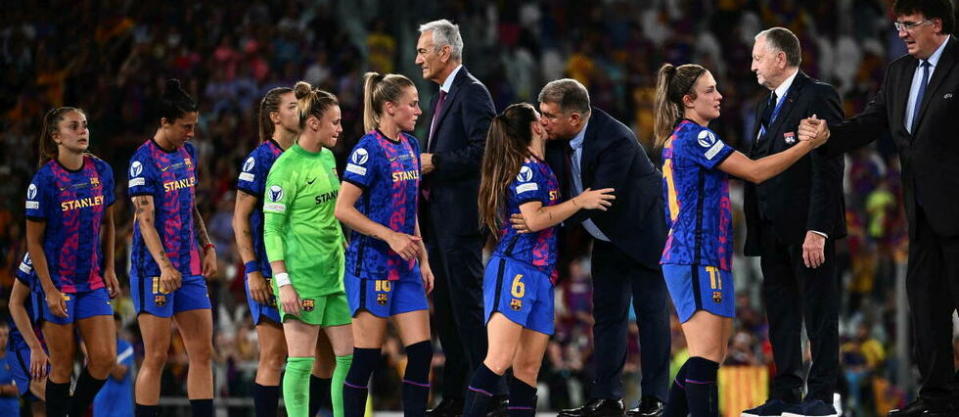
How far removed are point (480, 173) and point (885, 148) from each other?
30.8ft

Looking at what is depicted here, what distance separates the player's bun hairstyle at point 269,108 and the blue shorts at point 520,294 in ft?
5.45

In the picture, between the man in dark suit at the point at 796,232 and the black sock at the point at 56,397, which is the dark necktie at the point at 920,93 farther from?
the black sock at the point at 56,397

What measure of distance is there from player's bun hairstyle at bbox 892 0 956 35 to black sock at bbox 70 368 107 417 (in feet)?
15.7

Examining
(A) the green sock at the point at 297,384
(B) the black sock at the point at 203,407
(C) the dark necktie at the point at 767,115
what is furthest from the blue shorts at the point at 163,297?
(C) the dark necktie at the point at 767,115

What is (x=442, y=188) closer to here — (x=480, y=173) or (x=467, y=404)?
(x=480, y=173)

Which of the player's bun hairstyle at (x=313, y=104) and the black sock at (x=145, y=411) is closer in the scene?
the player's bun hairstyle at (x=313, y=104)

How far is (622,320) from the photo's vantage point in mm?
7062

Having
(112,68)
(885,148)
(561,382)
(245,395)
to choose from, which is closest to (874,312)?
(885,148)

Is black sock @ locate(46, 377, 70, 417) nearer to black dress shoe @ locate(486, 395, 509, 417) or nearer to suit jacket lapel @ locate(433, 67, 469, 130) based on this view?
black dress shoe @ locate(486, 395, 509, 417)

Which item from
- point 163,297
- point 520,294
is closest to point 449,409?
point 520,294

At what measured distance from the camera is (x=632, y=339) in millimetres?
12703

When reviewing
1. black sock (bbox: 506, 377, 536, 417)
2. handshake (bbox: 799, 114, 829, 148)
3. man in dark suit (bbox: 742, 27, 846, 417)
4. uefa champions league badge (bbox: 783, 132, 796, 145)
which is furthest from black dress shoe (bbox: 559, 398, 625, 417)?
handshake (bbox: 799, 114, 829, 148)

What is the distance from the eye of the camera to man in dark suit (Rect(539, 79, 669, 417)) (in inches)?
271

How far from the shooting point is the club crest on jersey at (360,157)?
6.48m
